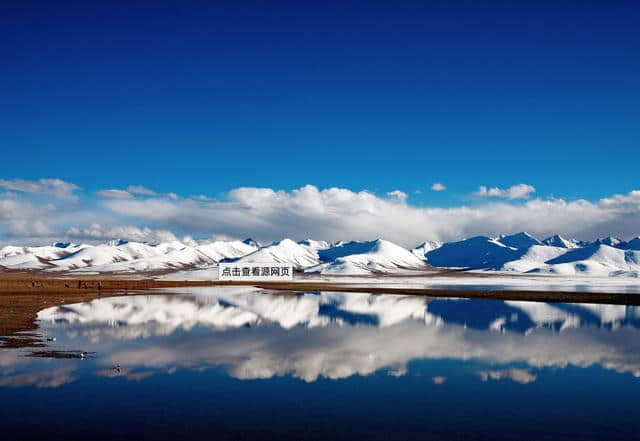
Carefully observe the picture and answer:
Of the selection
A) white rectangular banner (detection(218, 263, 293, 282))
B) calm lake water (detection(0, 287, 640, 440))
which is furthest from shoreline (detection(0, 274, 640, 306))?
calm lake water (detection(0, 287, 640, 440))

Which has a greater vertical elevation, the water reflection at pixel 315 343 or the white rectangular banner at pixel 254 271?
the white rectangular banner at pixel 254 271

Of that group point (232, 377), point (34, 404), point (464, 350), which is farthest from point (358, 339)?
point (34, 404)

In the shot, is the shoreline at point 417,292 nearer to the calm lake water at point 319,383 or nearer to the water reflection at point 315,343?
the water reflection at point 315,343

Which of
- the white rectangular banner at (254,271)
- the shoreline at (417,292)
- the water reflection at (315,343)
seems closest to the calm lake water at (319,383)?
the water reflection at (315,343)

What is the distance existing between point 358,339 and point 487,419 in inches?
734

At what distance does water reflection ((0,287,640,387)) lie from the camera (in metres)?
25.1

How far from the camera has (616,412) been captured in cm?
1891

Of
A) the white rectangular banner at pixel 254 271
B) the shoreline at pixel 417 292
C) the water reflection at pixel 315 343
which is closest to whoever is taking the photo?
the water reflection at pixel 315 343

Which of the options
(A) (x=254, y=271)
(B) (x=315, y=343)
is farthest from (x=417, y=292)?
(B) (x=315, y=343)

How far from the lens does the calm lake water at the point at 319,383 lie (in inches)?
657

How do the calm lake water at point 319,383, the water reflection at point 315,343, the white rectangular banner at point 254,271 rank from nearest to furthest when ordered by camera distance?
the calm lake water at point 319,383 < the water reflection at point 315,343 < the white rectangular banner at point 254,271

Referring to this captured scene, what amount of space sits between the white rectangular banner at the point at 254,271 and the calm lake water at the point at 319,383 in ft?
370

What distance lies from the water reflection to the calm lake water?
122 millimetres

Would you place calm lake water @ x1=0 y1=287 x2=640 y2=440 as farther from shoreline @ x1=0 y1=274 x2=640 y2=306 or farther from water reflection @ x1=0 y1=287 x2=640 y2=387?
shoreline @ x1=0 y1=274 x2=640 y2=306
